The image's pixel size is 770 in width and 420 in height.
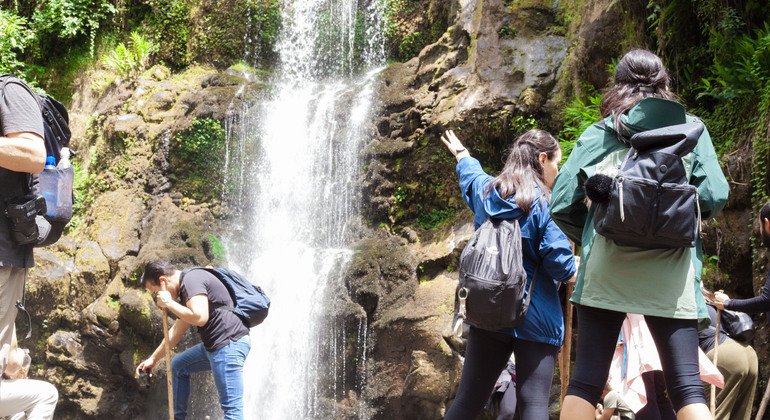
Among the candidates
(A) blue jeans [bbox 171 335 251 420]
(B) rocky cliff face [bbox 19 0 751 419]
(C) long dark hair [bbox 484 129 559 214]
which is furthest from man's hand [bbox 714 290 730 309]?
(A) blue jeans [bbox 171 335 251 420]

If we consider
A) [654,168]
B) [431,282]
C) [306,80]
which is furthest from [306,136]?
[654,168]

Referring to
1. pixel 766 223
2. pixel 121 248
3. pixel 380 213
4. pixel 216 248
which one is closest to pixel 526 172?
pixel 766 223

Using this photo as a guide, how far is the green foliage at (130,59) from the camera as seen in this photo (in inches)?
473

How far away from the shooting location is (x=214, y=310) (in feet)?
15.8

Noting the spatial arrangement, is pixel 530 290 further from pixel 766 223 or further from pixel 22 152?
pixel 22 152

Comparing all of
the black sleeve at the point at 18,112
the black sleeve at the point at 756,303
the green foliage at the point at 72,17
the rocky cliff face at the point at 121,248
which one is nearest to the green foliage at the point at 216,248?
the rocky cliff face at the point at 121,248

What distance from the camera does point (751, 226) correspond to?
18.0ft

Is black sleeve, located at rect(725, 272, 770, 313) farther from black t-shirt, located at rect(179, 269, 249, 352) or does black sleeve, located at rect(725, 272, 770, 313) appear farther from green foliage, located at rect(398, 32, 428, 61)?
green foliage, located at rect(398, 32, 428, 61)

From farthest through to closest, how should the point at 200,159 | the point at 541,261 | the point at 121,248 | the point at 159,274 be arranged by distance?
the point at 200,159, the point at 121,248, the point at 159,274, the point at 541,261

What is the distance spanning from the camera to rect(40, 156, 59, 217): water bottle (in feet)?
11.7

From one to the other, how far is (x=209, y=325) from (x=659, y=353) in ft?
10.9

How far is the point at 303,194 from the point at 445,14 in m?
4.19

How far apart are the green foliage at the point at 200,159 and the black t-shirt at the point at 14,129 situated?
23.4 feet

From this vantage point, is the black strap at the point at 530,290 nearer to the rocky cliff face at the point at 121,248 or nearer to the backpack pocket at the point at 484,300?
the backpack pocket at the point at 484,300
